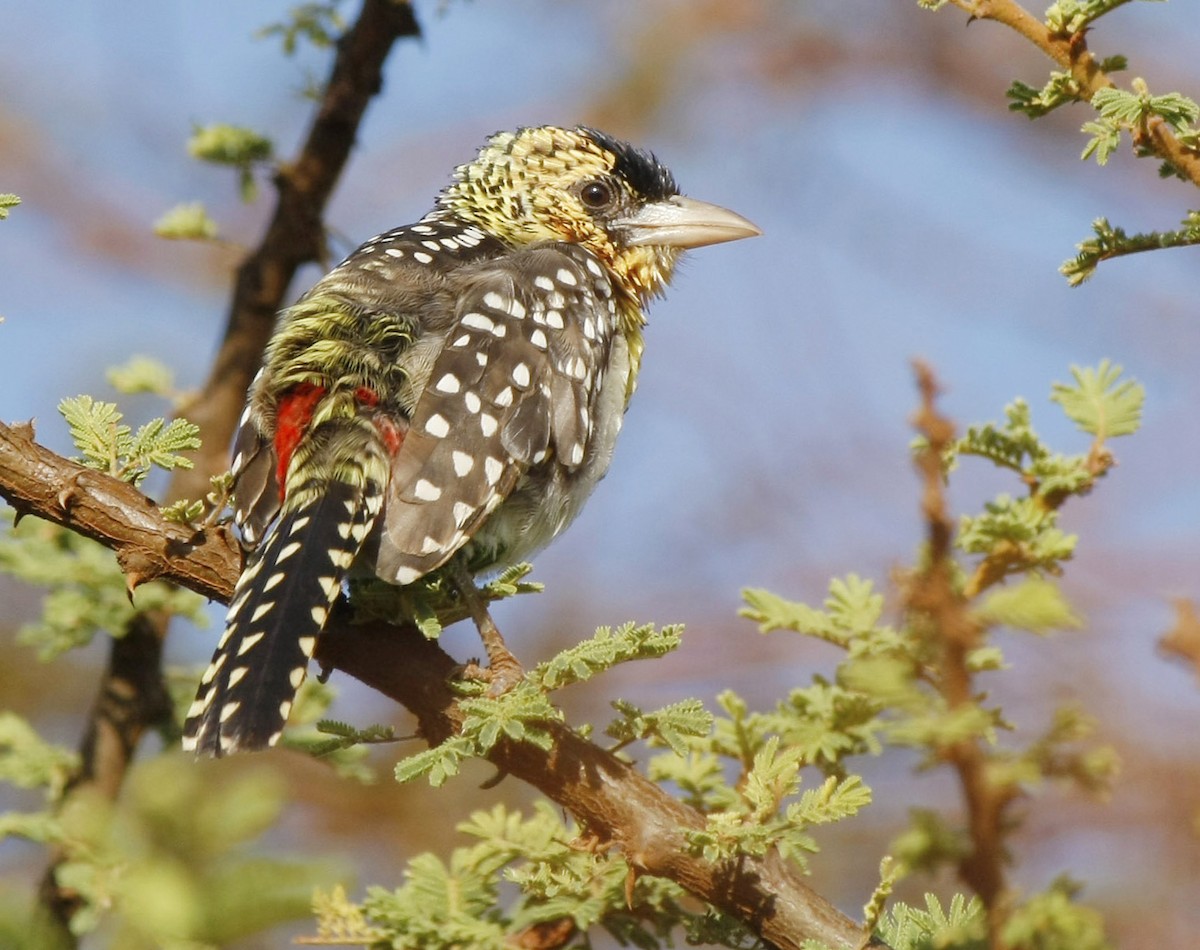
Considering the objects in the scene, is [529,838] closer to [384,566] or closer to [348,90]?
[384,566]

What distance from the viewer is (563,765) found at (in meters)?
2.66

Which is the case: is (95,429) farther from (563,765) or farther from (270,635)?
(563,765)

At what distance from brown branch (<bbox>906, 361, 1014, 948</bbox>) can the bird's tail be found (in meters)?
1.57

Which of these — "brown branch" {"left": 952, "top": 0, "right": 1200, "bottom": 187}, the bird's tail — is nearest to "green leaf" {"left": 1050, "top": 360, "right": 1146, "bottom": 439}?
"brown branch" {"left": 952, "top": 0, "right": 1200, "bottom": 187}

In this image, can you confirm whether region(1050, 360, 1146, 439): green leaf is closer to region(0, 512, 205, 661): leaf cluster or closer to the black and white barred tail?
the black and white barred tail

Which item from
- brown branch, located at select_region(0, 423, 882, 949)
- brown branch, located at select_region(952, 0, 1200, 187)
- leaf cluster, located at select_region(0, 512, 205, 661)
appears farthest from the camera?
leaf cluster, located at select_region(0, 512, 205, 661)

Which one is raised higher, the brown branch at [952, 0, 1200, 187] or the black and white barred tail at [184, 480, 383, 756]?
the brown branch at [952, 0, 1200, 187]

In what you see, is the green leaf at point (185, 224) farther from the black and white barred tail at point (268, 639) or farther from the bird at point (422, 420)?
the black and white barred tail at point (268, 639)

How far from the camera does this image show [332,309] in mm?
3666

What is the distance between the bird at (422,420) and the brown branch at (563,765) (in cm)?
18

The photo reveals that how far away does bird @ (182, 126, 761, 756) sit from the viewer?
2854 mm

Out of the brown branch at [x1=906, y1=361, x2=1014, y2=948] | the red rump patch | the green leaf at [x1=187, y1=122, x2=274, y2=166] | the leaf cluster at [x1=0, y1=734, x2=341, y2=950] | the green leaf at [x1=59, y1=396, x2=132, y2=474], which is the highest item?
the green leaf at [x1=187, y1=122, x2=274, y2=166]

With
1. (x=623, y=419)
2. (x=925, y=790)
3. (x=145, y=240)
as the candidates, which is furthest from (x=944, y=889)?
(x=145, y=240)

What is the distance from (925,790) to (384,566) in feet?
8.77
